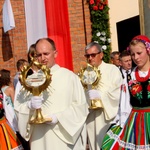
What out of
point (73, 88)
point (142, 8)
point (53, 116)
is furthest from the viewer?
point (142, 8)

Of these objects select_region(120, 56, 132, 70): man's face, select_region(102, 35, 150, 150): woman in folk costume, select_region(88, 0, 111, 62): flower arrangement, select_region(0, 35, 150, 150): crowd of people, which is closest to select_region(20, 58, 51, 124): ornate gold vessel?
select_region(0, 35, 150, 150): crowd of people

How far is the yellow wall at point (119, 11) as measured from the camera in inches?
374

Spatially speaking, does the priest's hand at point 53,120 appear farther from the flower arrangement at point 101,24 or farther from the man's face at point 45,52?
the flower arrangement at point 101,24

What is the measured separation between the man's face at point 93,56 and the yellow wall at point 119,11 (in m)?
3.89

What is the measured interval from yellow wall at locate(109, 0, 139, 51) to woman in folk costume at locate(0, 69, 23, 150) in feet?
14.5

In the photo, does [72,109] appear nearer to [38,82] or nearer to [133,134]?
[38,82]

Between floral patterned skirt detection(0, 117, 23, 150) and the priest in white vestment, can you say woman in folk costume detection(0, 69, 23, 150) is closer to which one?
floral patterned skirt detection(0, 117, 23, 150)

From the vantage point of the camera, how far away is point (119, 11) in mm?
9531

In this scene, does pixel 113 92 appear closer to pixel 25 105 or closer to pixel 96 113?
pixel 96 113

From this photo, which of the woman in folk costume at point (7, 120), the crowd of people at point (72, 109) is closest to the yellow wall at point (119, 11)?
the woman in folk costume at point (7, 120)

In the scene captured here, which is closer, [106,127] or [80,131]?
[80,131]

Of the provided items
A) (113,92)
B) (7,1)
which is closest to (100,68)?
(113,92)

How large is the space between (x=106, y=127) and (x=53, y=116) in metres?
1.69

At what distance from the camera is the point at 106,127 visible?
18.5ft
